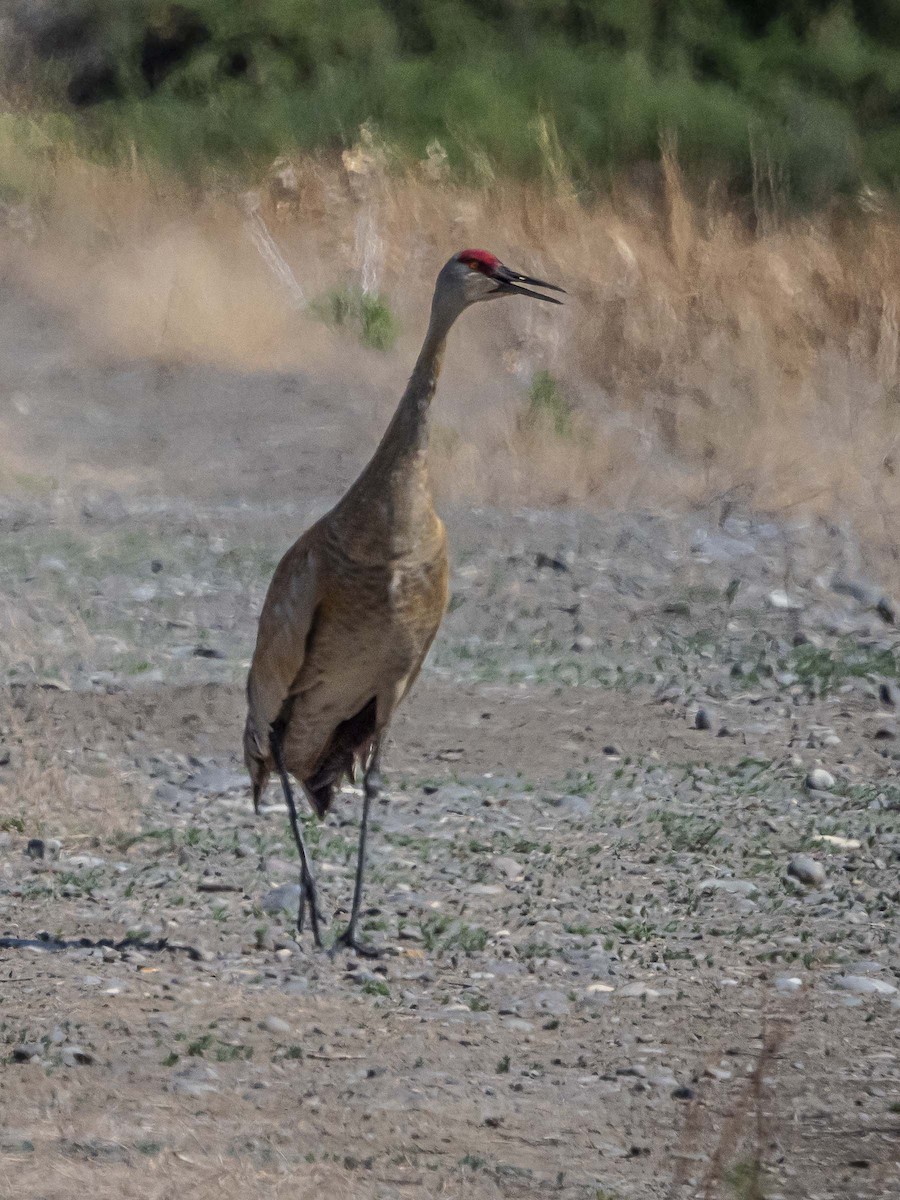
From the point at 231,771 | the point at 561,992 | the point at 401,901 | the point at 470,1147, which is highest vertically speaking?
the point at 470,1147

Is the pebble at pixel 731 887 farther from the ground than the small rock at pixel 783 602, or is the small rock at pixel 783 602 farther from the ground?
the pebble at pixel 731 887

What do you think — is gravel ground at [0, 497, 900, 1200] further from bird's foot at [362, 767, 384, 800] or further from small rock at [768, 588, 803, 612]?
bird's foot at [362, 767, 384, 800]

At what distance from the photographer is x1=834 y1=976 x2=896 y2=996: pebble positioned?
190 inches

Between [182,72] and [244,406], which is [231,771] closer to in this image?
[244,406]

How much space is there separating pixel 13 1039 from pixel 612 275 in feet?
29.0

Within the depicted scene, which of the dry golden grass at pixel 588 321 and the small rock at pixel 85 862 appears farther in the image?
the dry golden grass at pixel 588 321

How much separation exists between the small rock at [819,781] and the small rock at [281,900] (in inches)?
74.5

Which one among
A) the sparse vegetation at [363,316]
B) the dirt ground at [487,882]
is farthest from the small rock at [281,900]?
the sparse vegetation at [363,316]

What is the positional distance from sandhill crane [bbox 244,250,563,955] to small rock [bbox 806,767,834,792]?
1741 mm

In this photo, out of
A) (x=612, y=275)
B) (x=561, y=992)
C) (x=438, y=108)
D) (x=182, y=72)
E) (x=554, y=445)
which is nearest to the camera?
(x=561, y=992)

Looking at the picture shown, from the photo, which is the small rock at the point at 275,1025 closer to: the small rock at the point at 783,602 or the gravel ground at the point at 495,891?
the gravel ground at the point at 495,891

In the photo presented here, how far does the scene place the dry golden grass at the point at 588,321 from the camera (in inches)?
415

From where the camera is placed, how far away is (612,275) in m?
12.3

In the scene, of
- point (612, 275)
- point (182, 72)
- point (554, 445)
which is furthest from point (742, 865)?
point (182, 72)
